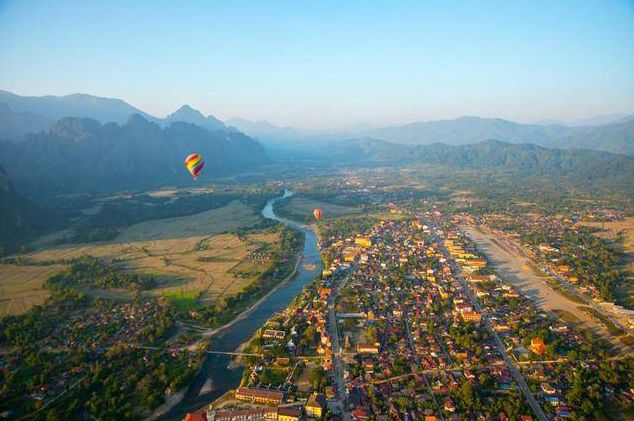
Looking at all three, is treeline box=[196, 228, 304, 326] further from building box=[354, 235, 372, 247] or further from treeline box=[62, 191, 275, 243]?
treeline box=[62, 191, 275, 243]

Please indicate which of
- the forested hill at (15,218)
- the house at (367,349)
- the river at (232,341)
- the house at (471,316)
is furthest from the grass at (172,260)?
the house at (471,316)

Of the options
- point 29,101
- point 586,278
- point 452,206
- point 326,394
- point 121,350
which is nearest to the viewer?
point 326,394

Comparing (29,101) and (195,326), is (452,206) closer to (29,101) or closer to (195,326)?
(195,326)

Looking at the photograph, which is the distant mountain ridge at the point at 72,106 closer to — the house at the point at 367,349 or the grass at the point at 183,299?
the grass at the point at 183,299

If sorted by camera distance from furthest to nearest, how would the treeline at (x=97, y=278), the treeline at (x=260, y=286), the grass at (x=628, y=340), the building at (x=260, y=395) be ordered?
the treeline at (x=97, y=278), the treeline at (x=260, y=286), the grass at (x=628, y=340), the building at (x=260, y=395)

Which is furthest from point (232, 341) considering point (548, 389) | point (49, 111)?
point (49, 111)

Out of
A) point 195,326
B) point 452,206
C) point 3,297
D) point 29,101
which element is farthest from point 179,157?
point 195,326

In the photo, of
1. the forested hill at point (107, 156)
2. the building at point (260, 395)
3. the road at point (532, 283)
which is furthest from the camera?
the forested hill at point (107, 156)

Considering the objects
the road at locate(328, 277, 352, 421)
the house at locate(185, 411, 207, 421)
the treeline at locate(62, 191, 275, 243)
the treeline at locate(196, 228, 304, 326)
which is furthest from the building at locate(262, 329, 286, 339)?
the treeline at locate(62, 191, 275, 243)
